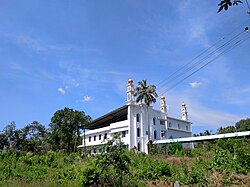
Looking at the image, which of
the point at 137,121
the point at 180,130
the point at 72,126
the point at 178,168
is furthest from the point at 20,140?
the point at 178,168

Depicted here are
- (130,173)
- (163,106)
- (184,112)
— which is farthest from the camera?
(184,112)

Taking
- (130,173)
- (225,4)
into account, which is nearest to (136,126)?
(130,173)

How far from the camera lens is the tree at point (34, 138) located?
148ft

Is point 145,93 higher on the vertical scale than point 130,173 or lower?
higher

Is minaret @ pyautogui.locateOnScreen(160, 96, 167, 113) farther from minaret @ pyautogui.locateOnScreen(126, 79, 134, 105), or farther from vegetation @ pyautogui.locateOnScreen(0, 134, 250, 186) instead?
vegetation @ pyautogui.locateOnScreen(0, 134, 250, 186)

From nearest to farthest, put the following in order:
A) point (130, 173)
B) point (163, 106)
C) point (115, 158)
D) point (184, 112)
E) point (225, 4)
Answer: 1. point (225, 4)
2. point (115, 158)
3. point (130, 173)
4. point (163, 106)
5. point (184, 112)

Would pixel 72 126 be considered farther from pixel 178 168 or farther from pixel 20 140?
pixel 178 168

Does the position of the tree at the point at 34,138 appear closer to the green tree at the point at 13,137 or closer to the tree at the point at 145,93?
the green tree at the point at 13,137

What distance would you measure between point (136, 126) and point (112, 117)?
8.69 metres

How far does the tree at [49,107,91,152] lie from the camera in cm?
4178

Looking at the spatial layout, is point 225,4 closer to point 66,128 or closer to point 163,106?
point 66,128

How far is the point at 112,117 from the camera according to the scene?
48.6m

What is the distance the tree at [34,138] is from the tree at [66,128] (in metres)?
3.70

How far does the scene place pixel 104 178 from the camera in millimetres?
10172
